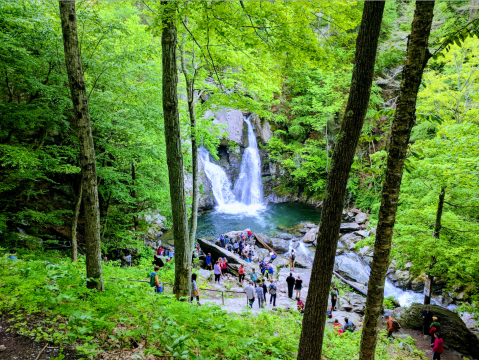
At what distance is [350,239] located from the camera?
18281 mm

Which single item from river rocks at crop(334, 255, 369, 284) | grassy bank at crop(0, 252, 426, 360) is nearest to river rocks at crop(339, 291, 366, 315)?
river rocks at crop(334, 255, 369, 284)

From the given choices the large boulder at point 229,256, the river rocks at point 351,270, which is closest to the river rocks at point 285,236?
the river rocks at point 351,270

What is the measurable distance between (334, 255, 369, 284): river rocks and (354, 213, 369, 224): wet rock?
248 inches

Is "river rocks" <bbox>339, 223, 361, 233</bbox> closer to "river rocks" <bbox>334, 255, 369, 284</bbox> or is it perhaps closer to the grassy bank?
"river rocks" <bbox>334, 255, 369, 284</bbox>

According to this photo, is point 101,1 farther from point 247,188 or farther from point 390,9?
point 390,9

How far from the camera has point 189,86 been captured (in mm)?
7867

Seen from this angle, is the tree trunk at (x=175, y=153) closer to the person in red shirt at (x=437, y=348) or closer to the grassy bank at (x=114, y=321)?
the grassy bank at (x=114, y=321)

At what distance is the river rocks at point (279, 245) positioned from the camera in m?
17.7

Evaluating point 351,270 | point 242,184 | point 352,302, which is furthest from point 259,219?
point 352,302

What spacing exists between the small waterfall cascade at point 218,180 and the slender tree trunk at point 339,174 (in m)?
22.5

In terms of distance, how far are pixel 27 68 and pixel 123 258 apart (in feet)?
29.9

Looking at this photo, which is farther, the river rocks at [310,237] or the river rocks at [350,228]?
the river rocks at [350,228]

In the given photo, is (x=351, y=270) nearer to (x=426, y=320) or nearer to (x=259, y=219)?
(x=426, y=320)

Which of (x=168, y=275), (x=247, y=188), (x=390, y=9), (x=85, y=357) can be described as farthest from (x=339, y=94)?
(x=85, y=357)
